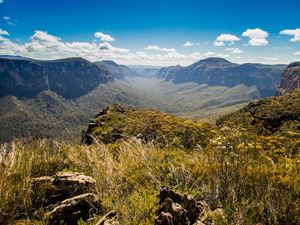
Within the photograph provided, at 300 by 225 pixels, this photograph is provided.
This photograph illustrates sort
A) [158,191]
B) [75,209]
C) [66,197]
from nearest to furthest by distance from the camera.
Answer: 1. [75,209]
2. [158,191]
3. [66,197]

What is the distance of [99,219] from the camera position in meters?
4.68

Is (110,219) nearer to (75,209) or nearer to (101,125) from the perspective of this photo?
(75,209)

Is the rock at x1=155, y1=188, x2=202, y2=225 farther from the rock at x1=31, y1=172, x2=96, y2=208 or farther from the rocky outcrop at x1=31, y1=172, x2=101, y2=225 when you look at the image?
the rock at x1=31, y1=172, x2=96, y2=208

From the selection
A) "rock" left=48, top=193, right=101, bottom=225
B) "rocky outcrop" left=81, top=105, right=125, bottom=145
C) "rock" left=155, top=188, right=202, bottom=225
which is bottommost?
"rocky outcrop" left=81, top=105, right=125, bottom=145

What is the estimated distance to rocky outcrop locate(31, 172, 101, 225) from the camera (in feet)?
15.8

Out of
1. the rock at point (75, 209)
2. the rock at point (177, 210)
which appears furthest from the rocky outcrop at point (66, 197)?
the rock at point (177, 210)

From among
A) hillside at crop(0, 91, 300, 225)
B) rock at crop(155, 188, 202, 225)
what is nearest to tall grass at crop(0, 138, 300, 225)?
hillside at crop(0, 91, 300, 225)

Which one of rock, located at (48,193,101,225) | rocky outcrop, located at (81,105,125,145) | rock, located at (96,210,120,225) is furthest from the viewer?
rocky outcrop, located at (81,105,125,145)

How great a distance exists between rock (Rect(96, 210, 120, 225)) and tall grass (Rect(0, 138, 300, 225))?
10 centimetres

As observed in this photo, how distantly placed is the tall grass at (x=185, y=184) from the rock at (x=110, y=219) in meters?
0.10

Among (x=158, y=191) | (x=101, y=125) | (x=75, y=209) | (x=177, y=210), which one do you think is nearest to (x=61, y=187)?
(x=75, y=209)

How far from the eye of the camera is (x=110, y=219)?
14.7ft

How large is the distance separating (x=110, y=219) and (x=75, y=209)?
2.45 feet

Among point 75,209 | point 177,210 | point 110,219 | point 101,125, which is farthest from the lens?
point 101,125
